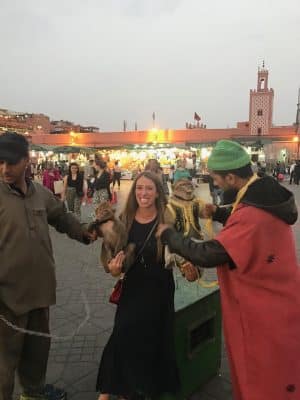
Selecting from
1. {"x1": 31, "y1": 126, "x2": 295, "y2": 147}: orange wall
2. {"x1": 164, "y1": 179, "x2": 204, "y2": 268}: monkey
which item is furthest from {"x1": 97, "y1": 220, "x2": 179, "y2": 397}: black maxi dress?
{"x1": 31, "y1": 126, "x2": 295, "y2": 147}: orange wall

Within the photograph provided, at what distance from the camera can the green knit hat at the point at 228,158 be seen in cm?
200

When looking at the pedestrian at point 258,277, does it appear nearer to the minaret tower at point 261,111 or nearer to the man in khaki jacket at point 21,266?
the man in khaki jacket at point 21,266

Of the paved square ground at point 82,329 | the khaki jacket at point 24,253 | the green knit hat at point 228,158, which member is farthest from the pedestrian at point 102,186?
the green knit hat at point 228,158

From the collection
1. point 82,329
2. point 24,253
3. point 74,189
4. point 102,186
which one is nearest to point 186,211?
point 82,329

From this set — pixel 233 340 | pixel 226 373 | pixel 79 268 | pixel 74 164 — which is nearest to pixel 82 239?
pixel 233 340

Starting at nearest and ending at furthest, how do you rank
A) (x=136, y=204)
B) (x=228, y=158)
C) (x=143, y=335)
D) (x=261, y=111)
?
(x=228, y=158)
(x=143, y=335)
(x=136, y=204)
(x=261, y=111)

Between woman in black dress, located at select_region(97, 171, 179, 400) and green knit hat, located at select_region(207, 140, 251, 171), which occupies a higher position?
green knit hat, located at select_region(207, 140, 251, 171)

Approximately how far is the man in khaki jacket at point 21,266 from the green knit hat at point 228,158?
46.2 inches

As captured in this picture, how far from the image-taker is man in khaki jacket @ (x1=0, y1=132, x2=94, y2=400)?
7.30 feet

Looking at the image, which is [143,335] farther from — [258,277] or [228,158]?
[228,158]

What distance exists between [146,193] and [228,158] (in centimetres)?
84

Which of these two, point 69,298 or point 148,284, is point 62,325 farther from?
point 148,284

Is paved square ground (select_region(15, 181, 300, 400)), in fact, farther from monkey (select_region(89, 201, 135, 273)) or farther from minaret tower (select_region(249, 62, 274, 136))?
minaret tower (select_region(249, 62, 274, 136))

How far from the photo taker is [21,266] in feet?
7.43
